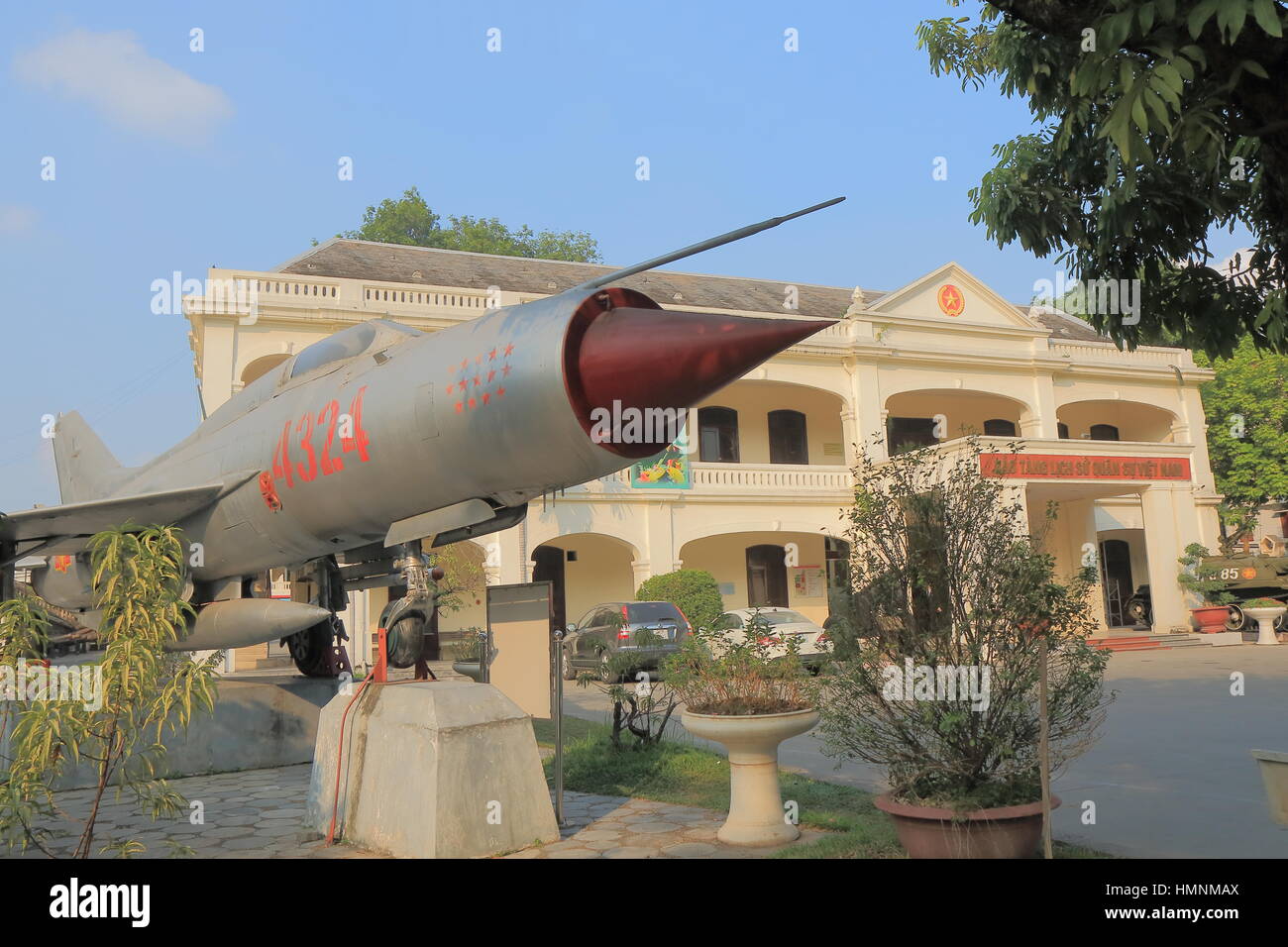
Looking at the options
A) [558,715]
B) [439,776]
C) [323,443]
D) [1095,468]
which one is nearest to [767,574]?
[1095,468]

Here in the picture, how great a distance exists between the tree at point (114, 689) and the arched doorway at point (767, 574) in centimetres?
2354

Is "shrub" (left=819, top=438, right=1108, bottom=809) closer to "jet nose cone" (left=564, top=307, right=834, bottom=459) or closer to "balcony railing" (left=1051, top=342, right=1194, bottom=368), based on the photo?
"jet nose cone" (left=564, top=307, right=834, bottom=459)

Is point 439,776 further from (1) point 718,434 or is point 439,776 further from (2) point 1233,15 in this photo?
(1) point 718,434

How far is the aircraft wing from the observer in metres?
7.67

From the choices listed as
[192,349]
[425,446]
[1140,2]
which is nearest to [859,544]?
[425,446]

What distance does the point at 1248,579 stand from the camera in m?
25.2

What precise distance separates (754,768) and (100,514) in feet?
19.0

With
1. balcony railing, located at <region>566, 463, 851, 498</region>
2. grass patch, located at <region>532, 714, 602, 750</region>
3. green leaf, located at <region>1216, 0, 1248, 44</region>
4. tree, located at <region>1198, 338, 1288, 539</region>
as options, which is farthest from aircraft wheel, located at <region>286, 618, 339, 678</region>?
tree, located at <region>1198, 338, 1288, 539</region>

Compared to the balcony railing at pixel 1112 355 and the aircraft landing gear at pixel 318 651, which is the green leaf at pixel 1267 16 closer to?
the aircraft landing gear at pixel 318 651

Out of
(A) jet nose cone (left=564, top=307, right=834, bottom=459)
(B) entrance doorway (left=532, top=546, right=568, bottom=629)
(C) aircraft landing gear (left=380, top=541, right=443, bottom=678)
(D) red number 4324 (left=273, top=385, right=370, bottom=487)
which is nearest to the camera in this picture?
(A) jet nose cone (left=564, top=307, right=834, bottom=459)

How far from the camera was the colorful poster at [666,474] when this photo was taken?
24438 millimetres

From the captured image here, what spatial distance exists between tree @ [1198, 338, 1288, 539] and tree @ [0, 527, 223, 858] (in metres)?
36.7

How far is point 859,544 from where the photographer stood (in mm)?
5965

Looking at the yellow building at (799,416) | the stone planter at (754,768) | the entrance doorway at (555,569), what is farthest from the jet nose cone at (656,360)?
the entrance doorway at (555,569)
